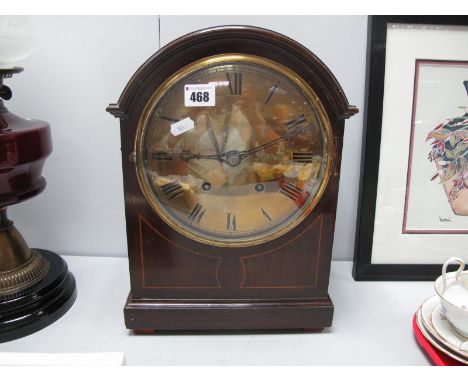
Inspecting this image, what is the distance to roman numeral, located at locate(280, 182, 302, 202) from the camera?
0.86 m

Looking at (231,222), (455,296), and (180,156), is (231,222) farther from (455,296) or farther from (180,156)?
(455,296)

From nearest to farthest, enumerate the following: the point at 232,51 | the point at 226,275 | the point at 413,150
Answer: the point at 232,51 → the point at 226,275 → the point at 413,150

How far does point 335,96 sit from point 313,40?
33cm

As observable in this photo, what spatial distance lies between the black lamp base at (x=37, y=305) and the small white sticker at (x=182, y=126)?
1.55 ft

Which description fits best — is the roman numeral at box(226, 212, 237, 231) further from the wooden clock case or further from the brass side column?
the brass side column

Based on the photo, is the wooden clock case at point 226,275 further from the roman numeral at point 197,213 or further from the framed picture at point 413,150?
the framed picture at point 413,150

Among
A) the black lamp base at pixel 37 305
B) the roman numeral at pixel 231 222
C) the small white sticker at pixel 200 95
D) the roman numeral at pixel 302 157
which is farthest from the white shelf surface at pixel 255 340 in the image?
the small white sticker at pixel 200 95

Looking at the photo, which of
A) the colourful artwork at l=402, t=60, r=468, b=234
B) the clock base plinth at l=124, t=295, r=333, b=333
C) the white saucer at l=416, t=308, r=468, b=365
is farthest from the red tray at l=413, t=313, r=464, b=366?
the colourful artwork at l=402, t=60, r=468, b=234

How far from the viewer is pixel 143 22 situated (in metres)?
1.06

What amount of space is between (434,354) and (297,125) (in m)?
0.50

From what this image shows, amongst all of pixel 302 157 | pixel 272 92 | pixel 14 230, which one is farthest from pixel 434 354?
pixel 14 230

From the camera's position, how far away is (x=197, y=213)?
88 centimetres

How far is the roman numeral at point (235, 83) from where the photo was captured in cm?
80
